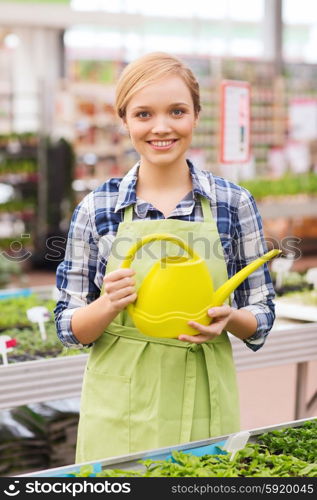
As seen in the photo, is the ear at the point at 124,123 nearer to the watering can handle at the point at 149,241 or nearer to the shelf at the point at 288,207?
the watering can handle at the point at 149,241

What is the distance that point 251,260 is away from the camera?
1.84 meters

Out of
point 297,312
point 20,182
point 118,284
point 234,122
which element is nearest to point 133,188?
point 118,284

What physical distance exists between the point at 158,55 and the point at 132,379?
2.32 feet

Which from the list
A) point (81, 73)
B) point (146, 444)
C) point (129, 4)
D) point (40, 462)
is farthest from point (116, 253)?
point (129, 4)

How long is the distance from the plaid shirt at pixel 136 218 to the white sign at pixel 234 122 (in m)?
1.65

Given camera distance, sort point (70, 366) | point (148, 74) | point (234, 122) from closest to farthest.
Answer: point (148, 74) < point (70, 366) < point (234, 122)

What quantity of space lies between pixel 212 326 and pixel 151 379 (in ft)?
0.70

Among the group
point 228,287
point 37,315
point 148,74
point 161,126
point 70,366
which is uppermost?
point 148,74

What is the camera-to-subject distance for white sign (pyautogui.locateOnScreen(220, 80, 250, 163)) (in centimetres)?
344

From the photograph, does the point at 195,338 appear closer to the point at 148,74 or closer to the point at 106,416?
Result: the point at 106,416

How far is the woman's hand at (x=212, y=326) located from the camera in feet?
5.31

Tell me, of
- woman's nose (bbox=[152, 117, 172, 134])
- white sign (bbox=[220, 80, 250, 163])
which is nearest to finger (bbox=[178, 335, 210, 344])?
woman's nose (bbox=[152, 117, 172, 134])

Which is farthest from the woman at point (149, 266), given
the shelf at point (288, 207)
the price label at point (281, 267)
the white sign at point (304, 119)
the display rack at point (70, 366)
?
the white sign at point (304, 119)

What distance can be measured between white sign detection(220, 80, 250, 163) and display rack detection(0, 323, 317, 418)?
0.80 metres
